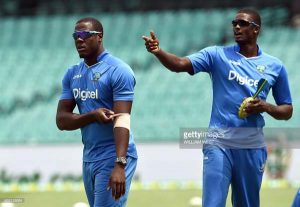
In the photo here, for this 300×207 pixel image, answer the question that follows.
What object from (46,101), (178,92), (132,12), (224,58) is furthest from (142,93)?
(224,58)

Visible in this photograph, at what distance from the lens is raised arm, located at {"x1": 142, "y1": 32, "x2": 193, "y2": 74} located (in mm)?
7273

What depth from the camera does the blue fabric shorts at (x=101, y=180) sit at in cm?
677

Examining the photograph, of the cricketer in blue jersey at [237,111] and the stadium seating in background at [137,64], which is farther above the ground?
the cricketer in blue jersey at [237,111]

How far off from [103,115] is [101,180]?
491 mm

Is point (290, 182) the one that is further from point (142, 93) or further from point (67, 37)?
point (67, 37)

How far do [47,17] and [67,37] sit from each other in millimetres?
1166

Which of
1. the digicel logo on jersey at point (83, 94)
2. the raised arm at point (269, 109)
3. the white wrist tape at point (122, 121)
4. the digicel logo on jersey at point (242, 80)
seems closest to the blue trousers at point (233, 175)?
the raised arm at point (269, 109)

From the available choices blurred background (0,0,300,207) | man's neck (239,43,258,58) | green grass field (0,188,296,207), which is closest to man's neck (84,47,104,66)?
A: man's neck (239,43,258,58)

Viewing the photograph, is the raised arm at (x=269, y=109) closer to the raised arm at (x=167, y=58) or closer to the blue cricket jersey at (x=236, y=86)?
the blue cricket jersey at (x=236, y=86)

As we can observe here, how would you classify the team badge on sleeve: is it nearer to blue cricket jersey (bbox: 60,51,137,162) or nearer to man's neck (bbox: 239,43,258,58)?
man's neck (bbox: 239,43,258,58)

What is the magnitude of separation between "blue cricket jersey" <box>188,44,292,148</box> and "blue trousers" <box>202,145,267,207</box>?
8cm

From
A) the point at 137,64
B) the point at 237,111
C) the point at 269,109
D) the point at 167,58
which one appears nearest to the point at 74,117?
the point at 167,58

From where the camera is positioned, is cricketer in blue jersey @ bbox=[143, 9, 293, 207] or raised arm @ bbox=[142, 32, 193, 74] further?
cricketer in blue jersey @ bbox=[143, 9, 293, 207]

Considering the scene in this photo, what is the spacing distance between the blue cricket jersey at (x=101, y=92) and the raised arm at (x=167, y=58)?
41cm
